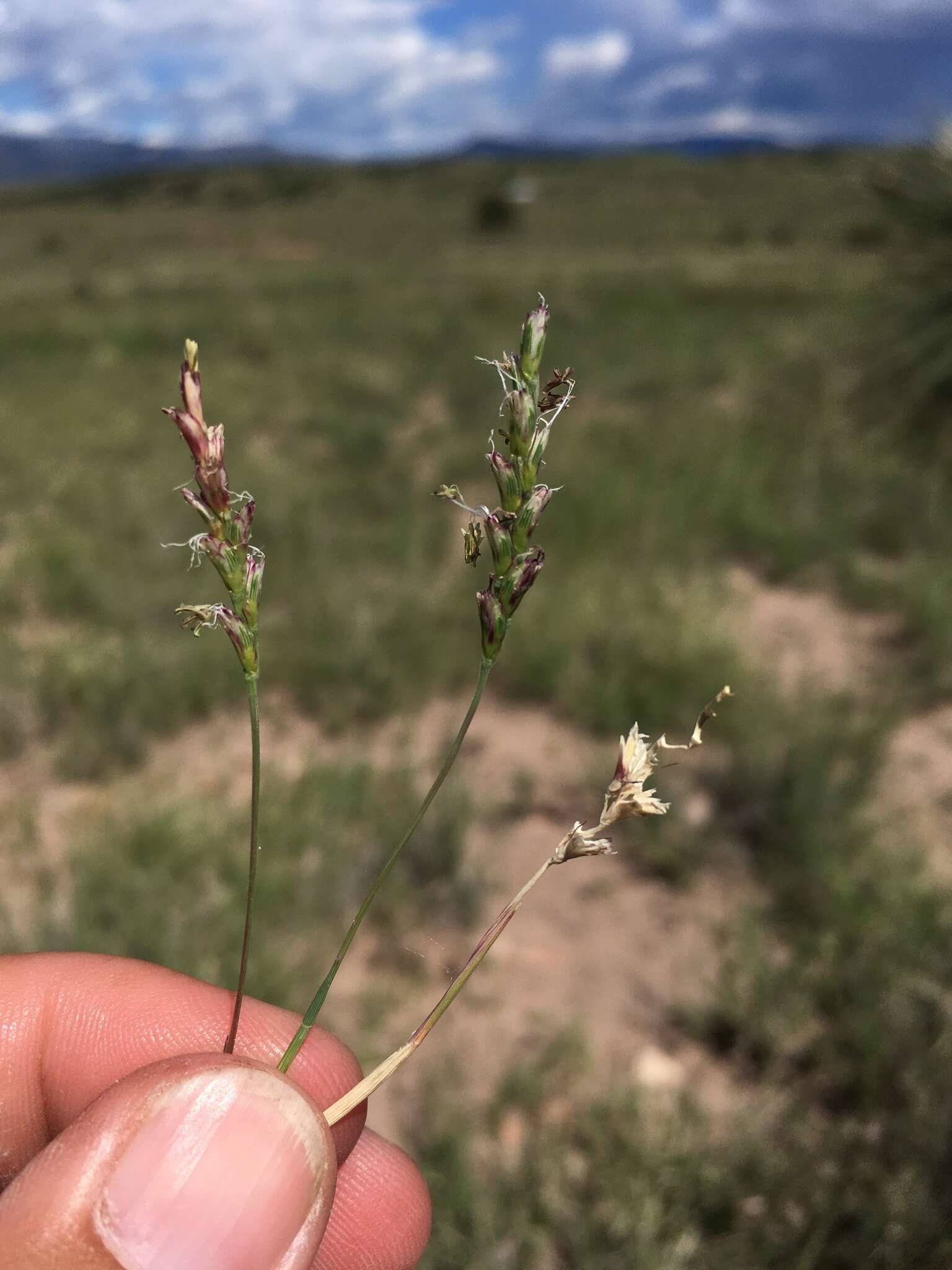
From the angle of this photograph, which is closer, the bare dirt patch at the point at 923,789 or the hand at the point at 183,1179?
the hand at the point at 183,1179

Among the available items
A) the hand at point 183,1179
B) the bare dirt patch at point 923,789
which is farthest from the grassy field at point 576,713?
the hand at point 183,1179

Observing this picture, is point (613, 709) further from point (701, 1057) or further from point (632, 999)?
point (701, 1057)

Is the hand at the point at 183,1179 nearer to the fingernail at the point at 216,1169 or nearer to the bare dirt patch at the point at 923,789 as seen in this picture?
the fingernail at the point at 216,1169

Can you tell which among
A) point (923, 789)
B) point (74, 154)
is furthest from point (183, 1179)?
point (74, 154)

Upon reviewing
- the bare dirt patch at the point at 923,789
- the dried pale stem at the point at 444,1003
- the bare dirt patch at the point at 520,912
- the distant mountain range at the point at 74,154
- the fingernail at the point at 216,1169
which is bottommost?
the bare dirt patch at the point at 520,912

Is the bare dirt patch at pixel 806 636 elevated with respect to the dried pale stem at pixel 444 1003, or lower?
lower

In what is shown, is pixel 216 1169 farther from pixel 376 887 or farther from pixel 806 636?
pixel 806 636

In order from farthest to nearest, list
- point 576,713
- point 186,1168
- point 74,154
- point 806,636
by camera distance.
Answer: point 806,636 < point 74,154 < point 576,713 < point 186,1168

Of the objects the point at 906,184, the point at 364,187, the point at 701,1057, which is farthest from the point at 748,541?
the point at 364,187
